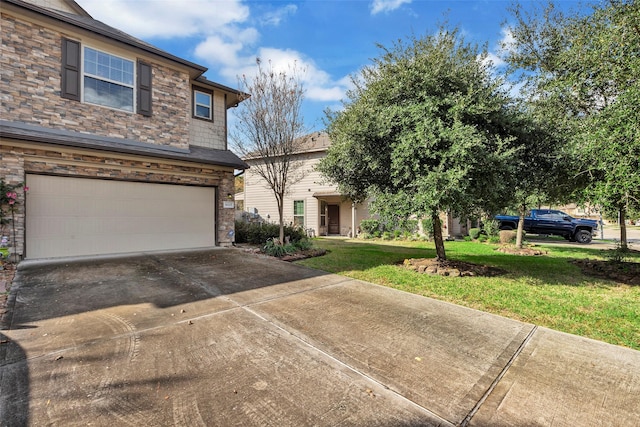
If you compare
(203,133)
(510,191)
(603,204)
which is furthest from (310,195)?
(603,204)

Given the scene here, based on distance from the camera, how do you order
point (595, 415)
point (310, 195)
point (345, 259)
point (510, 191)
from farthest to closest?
point (310, 195) < point (345, 259) < point (510, 191) < point (595, 415)

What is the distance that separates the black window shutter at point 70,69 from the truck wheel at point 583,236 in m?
22.9

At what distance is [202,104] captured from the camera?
35.9ft

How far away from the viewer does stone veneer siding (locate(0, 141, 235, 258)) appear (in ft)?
23.0

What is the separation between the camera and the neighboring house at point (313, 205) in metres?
17.8

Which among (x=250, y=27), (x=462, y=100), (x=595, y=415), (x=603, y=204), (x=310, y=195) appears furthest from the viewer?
(x=310, y=195)

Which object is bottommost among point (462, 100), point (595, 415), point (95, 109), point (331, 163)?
point (595, 415)

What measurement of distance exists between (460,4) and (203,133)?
9.01 metres

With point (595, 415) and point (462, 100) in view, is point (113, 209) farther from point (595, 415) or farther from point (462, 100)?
point (595, 415)

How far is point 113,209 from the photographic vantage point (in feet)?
28.2

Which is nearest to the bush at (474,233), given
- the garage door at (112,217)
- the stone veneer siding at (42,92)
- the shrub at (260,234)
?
the shrub at (260,234)

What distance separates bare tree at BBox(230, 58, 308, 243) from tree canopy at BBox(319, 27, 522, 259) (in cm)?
280

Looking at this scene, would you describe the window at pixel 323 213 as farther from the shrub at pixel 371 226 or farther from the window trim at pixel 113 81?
the window trim at pixel 113 81

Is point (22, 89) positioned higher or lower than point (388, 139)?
higher
